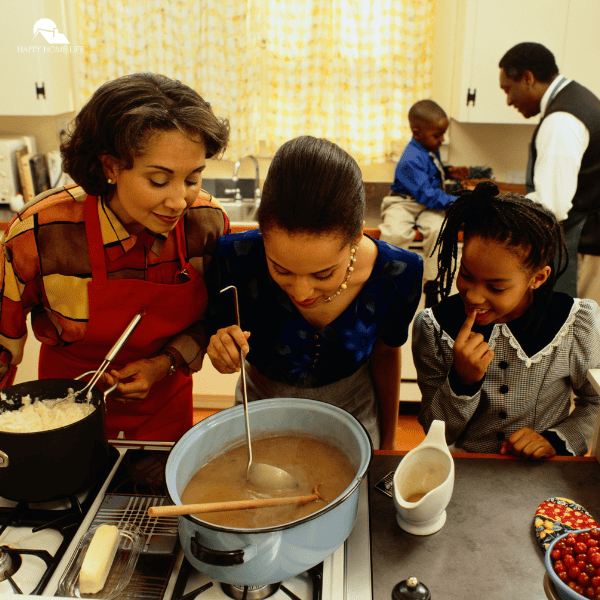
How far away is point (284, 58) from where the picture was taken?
3.14 metres

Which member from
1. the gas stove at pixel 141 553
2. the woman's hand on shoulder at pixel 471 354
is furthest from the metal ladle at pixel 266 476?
the woman's hand on shoulder at pixel 471 354

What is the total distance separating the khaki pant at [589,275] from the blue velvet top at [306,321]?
6.33ft

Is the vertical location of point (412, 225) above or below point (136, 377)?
below

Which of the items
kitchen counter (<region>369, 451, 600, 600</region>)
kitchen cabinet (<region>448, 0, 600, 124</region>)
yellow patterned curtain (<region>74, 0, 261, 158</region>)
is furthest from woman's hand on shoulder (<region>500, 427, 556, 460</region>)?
yellow patterned curtain (<region>74, 0, 261, 158</region>)

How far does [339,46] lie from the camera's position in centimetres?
311

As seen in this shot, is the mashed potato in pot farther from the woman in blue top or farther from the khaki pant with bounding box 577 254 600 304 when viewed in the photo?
the khaki pant with bounding box 577 254 600 304

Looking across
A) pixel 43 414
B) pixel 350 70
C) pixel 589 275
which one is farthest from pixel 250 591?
pixel 350 70

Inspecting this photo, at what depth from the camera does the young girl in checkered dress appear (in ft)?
3.71

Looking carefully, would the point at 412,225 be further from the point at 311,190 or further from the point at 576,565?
the point at 576,565

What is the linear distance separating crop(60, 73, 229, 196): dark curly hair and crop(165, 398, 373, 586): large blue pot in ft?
1.75

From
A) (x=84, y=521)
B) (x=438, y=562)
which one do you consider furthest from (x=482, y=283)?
(x=84, y=521)

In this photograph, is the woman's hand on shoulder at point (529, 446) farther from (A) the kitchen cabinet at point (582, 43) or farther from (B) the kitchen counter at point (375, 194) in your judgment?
(A) the kitchen cabinet at point (582, 43)

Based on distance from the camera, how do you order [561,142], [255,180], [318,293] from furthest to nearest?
[255,180], [561,142], [318,293]

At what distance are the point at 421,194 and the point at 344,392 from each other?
1786 millimetres
